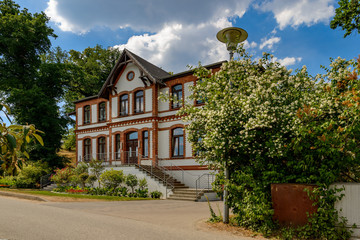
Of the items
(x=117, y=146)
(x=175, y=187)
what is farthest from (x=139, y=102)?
(x=175, y=187)

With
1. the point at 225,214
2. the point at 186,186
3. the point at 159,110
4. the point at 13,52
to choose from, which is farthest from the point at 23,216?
the point at 13,52

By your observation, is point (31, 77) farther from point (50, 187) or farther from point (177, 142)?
point (177, 142)

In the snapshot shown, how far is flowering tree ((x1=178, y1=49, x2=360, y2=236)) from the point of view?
6.82m

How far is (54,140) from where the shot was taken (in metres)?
29.5

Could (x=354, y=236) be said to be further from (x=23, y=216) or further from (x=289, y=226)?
(x=23, y=216)

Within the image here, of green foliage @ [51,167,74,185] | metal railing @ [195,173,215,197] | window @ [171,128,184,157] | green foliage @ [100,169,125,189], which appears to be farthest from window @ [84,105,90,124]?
metal railing @ [195,173,215,197]

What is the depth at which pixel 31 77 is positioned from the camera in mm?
30859

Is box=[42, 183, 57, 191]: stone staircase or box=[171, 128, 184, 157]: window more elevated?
box=[171, 128, 184, 157]: window

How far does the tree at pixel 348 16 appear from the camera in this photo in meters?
15.8

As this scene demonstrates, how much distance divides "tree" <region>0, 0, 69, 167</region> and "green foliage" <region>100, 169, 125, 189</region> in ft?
34.4

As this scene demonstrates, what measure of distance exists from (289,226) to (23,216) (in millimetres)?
8271

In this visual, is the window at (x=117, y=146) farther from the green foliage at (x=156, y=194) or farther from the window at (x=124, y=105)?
the green foliage at (x=156, y=194)

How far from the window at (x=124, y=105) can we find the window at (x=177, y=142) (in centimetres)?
514

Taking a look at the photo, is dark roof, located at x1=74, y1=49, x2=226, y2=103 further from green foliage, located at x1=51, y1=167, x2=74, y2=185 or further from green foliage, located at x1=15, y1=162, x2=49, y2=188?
green foliage, located at x1=15, y1=162, x2=49, y2=188
